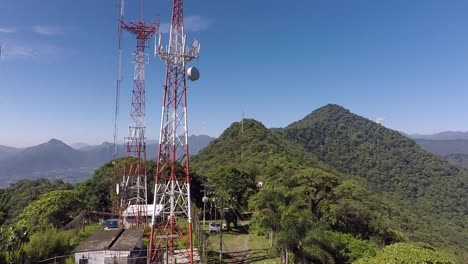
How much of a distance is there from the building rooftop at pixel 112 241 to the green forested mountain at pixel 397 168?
191ft

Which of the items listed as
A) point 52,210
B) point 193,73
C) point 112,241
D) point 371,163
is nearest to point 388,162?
point 371,163

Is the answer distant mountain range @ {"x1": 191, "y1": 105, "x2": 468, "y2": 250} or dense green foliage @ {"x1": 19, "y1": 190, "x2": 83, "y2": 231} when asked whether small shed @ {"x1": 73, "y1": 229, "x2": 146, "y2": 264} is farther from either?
distant mountain range @ {"x1": 191, "y1": 105, "x2": 468, "y2": 250}

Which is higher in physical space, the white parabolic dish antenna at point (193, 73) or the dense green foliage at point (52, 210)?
the white parabolic dish antenna at point (193, 73)

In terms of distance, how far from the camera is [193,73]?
1789 centimetres

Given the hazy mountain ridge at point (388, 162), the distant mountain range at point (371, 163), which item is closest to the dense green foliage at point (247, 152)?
the distant mountain range at point (371, 163)

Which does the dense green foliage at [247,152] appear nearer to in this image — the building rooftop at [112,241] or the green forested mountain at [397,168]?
the green forested mountain at [397,168]

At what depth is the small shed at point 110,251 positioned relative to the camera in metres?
19.9

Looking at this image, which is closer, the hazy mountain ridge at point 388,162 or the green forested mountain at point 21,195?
the green forested mountain at point 21,195

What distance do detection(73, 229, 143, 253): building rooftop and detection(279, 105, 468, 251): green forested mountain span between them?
191ft

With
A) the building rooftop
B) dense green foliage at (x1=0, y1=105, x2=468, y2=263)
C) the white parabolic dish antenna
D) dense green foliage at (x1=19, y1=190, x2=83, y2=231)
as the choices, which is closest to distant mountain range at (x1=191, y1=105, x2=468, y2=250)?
dense green foliage at (x1=0, y1=105, x2=468, y2=263)

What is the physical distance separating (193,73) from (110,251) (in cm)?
1093

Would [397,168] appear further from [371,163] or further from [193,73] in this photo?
[193,73]

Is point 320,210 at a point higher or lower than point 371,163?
lower

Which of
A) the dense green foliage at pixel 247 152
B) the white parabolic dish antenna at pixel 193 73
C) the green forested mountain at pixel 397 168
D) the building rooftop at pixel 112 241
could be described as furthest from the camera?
the green forested mountain at pixel 397 168
